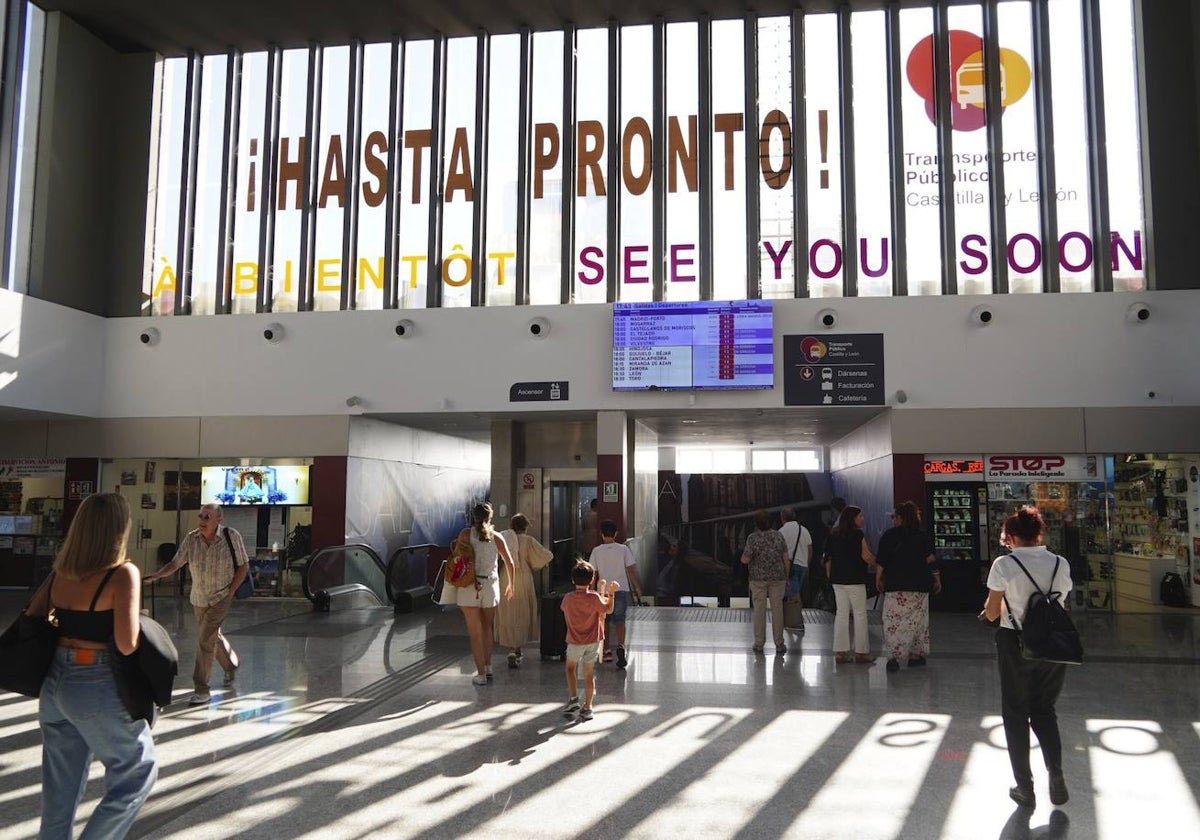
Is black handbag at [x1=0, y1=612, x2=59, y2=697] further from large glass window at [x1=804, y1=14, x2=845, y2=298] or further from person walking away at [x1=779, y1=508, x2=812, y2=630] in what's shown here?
large glass window at [x1=804, y1=14, x2=845, y2=298]

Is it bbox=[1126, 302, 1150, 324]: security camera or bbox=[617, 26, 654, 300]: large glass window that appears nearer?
bbox=[1126, 302, 1150, 324]: security camera

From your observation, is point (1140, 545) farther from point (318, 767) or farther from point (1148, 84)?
point (318, 767)

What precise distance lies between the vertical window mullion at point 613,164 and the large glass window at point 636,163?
2.4 inches

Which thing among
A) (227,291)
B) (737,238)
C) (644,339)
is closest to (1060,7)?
(737,238)

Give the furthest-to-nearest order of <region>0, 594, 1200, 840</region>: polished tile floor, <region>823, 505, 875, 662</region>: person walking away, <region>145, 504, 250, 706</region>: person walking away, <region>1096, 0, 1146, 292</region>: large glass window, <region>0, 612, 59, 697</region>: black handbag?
<region>1096, 0, 1146, 292</region>: large glass window < <region>823, 505, 875, 662</region>: person walking away < <region>145, 504, 250, 706</region>: person walking away < <region>0, 594, 1200, 840</region>: polished tile floor < <region>0, 612, 59, 697</region>: black handbag

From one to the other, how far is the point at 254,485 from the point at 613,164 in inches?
291

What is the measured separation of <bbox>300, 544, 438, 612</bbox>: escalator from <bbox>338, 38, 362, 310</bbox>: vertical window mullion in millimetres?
3782

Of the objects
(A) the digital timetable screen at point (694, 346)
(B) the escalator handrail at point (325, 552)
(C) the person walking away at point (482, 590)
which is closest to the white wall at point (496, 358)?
(A) the digital timetable screen at point (694, 346)

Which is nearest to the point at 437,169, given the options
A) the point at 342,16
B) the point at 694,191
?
the point at 342,16

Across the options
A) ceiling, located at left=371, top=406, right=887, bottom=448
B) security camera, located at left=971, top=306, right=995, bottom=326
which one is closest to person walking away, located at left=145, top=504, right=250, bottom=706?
ceiling, located at left=371, top=406, right=887, bottom=448

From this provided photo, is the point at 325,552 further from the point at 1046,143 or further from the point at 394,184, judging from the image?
the point at 1046,143

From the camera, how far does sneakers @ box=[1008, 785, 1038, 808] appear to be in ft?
13.8

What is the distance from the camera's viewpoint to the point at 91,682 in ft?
10.1

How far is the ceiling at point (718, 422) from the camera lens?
1255 centimetres
